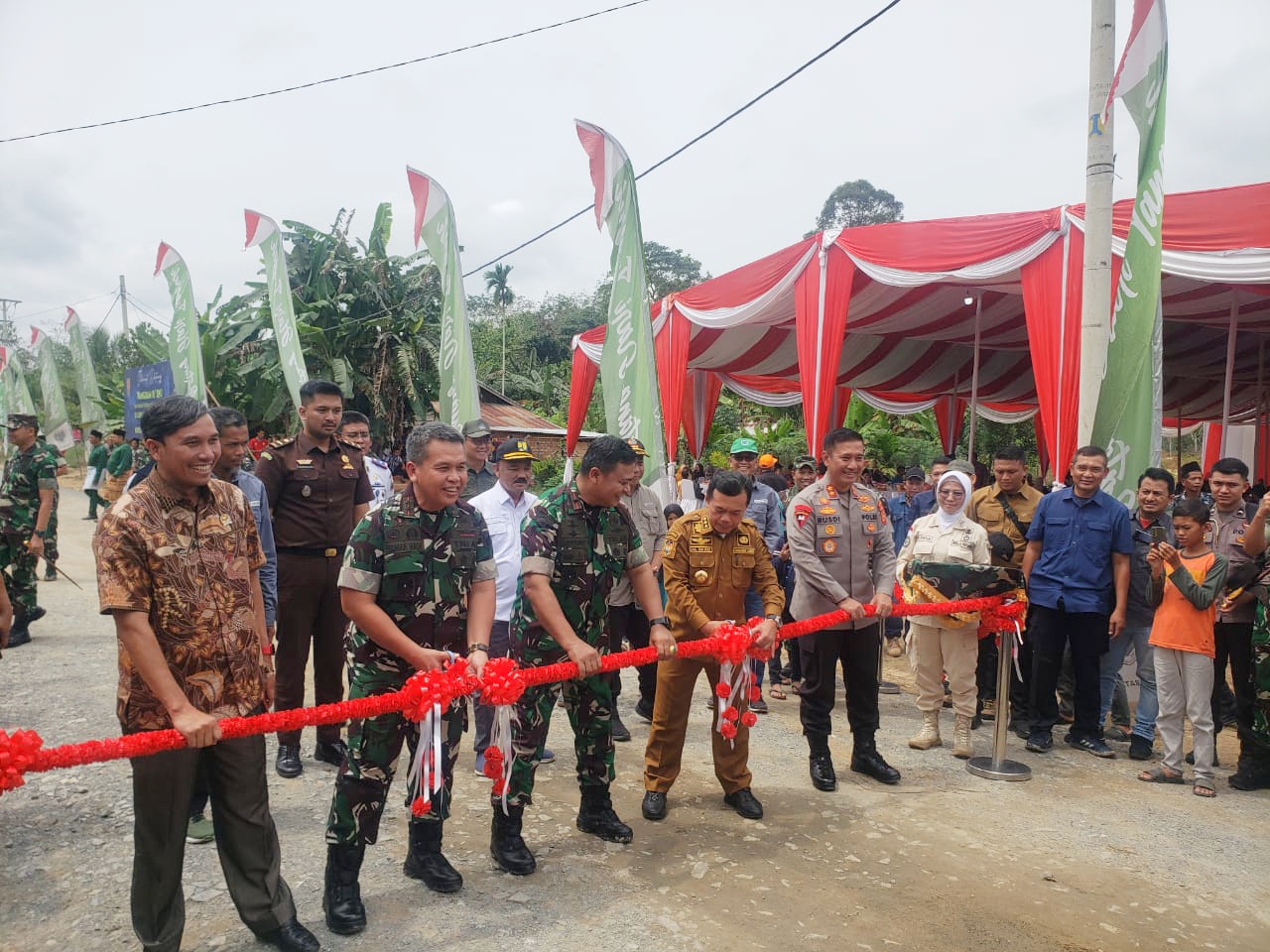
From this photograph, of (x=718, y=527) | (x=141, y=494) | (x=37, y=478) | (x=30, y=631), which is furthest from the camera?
(x=30, y=631)

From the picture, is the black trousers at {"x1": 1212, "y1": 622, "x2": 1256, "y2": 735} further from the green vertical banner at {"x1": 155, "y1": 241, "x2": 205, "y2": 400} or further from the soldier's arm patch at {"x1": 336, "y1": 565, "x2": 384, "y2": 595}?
the green vertical banner at {"x1": 155, "y1": 241, "x2": 205, "y2": 400}

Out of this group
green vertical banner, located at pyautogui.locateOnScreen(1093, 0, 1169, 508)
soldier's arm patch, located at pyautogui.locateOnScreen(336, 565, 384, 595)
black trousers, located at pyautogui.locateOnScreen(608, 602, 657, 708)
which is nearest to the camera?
soldier's arm patch, located at pyautogui.locateOnScreen(336, 565, 384, 595)

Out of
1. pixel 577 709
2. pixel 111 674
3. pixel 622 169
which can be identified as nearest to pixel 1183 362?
pixel 622 169

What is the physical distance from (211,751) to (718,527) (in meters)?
2.25

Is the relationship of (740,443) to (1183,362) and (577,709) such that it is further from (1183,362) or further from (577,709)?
(1183,362)

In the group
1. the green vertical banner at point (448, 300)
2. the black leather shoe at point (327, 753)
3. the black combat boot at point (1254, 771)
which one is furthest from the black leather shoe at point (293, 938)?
the green vertical banner at point (448, 300)

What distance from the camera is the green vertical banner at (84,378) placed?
66.8ft

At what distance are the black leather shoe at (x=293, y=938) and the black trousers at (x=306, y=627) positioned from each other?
1626mm

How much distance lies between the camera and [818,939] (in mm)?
2857

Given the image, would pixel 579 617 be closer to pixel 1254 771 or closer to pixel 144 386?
pixel 1254 771

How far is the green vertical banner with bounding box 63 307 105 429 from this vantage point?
20359 millimetres

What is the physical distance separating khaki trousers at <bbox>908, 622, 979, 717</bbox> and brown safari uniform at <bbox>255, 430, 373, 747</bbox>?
3.24 metres

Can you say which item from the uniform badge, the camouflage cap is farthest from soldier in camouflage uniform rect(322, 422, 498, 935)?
the uniform badge

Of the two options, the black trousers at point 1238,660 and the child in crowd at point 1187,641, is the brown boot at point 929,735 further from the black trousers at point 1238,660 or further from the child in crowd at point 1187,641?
the black trousers at point 1238,660
